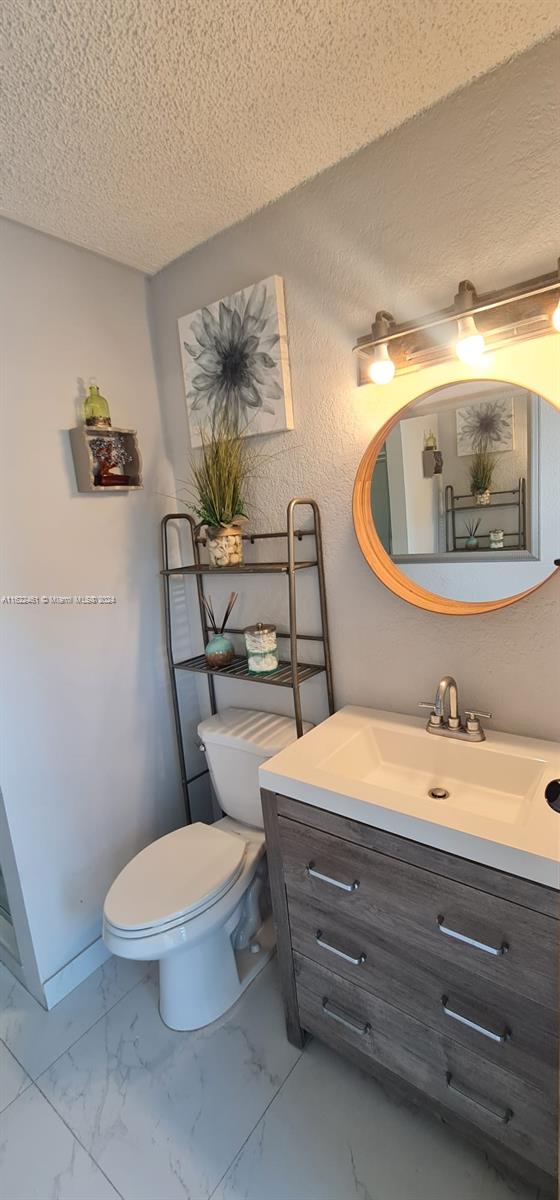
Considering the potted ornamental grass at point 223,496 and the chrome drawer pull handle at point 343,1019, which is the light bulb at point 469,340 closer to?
the potted ornamental grass at point 223,496

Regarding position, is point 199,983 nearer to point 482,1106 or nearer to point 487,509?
point 482,1106

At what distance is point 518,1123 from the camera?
0.96m

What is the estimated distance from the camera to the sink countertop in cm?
87

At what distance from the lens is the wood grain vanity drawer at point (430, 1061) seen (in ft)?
3.09

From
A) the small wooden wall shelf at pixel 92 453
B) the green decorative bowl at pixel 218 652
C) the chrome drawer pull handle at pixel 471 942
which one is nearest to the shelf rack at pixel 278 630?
the green decorative bowl at pixel 218 652

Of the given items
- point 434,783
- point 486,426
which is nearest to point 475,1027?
point 434,783

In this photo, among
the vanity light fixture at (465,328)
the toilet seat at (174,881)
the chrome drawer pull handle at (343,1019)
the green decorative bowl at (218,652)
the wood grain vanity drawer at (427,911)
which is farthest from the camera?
the green decorative bowl at (218,652)

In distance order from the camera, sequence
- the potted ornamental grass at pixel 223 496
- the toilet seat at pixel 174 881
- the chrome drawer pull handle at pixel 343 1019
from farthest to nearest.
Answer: the potted ornamental grass at pixel 223 496 → the toilet seat at pixel 174 881 → the chrome drawer pull handle at pixel 343 1019

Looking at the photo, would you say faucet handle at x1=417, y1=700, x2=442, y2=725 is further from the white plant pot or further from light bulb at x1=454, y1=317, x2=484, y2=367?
light bulb at x1=454, y1=317, x2=484, y2=367

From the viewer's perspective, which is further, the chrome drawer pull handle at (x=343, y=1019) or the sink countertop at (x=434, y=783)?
the chrome drawer pull handle at (x=343, y=1019)

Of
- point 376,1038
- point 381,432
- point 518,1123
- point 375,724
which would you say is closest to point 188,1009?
point 376,1038

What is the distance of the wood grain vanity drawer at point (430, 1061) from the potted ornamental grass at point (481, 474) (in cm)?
118

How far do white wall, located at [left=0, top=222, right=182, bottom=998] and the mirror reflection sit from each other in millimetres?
924

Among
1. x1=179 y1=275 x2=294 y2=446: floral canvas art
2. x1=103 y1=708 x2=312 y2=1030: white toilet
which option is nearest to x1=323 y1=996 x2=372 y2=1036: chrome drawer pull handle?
x1=103 y1=708 x2=312 y2=1030: white toilet
